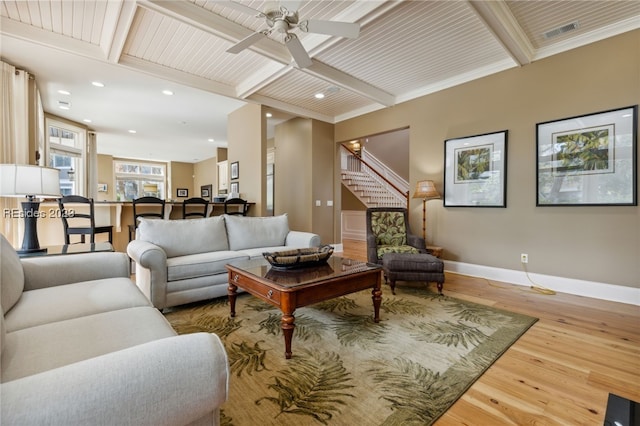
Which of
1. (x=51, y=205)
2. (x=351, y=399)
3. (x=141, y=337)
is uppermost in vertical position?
(x=51, y=205)

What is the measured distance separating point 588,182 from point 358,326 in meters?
3.10

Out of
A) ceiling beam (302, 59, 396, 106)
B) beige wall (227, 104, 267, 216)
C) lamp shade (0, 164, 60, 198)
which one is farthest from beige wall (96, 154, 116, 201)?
ceiling beam (302, 59, 396, 106)

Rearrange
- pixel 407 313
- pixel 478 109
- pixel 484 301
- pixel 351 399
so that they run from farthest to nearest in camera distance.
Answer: pixel 478 109, pixel 484 301, pixel 407 313, pixel 351 399

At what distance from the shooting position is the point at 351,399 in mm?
1539

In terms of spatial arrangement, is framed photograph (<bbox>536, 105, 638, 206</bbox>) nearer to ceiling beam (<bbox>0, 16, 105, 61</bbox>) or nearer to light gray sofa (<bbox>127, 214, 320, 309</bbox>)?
light gray sofa (<bbox>127, 214, 320, 309</bbox>)

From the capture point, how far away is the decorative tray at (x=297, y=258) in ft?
7.80

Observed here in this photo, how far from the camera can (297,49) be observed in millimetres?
2797

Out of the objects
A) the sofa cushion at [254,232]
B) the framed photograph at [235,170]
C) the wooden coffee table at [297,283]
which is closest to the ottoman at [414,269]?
the wooden coffee table at [297,283]

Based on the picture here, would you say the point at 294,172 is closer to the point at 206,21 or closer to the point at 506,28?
the point at 206,21

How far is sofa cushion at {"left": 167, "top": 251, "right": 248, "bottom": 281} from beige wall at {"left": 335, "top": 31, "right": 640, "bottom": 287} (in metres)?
3.25

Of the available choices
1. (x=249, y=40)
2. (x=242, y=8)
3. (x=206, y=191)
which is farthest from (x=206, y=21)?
(x=206, y=191)

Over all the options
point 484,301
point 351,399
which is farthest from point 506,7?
point 351,399

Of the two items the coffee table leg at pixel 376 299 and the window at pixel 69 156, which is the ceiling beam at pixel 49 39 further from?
the coffee table leg at pixel 376 299

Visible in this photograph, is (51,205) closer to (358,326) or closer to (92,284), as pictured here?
(92,284)
